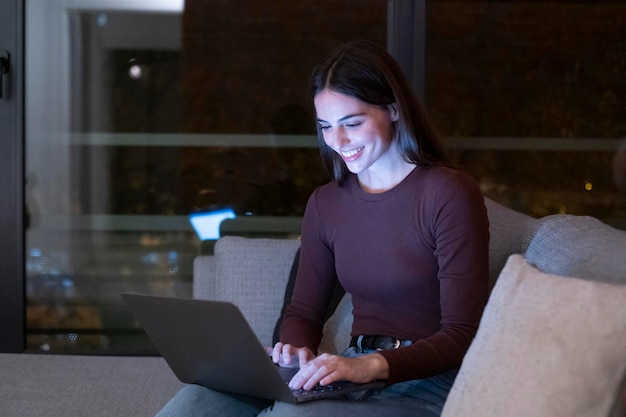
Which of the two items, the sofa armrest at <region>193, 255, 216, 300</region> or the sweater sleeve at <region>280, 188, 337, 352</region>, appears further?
the sofa armrest at <region>193, 255, 216, 300</region>

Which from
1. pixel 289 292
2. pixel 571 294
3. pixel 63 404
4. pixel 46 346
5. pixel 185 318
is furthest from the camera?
pixel 46 346

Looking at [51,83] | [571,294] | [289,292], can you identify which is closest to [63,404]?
[289,292]

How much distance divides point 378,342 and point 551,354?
24.7 inches

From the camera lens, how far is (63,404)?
241cm

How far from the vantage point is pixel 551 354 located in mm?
1549

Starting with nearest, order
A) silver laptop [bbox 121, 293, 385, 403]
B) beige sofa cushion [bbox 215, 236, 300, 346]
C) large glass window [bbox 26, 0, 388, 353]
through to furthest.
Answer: silver laptop [bbox 121, 293, 385, 403] → beige sofa cushion [bbox 215, 236, 300, 346] → large glass window [bbox 26, 0, 388, 353]

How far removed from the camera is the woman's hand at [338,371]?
1.82 metres

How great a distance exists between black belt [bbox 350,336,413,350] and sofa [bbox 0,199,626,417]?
309 millimetres

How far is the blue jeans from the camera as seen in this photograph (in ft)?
5.95

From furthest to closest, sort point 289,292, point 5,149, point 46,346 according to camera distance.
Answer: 1. point 46,346
2. point 5,149
3. point 289,292

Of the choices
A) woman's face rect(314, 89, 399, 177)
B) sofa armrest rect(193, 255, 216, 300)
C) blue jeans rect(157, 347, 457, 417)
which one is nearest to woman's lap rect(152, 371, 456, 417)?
blue jeans rect(157, 347, 457, 417)

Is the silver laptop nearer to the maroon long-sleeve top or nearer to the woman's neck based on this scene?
the maroon long-sleeve top

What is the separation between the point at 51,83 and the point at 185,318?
6.93 feet

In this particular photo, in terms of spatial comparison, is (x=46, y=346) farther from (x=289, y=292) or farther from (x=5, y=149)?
(x=289, y=292)
